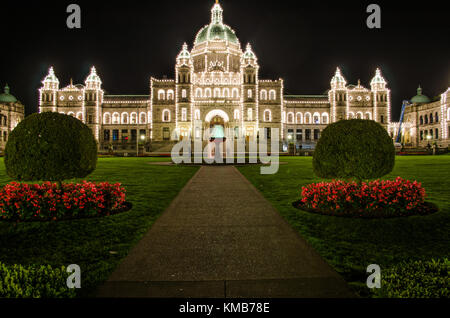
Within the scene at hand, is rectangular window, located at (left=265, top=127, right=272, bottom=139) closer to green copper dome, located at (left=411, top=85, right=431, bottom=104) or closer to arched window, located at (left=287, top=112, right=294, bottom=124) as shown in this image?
arched window, located at (left=287, top=112, right=294, bottom=124)

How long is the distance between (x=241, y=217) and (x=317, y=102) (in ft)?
252

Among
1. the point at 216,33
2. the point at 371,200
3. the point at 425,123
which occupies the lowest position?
the point at 371,200

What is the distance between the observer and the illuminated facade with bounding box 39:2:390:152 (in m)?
69.7

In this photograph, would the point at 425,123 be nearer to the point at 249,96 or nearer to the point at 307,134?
the point at 307,134

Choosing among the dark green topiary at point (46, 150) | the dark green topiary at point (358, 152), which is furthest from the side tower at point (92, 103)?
the dark green topiary at point (358, 152)

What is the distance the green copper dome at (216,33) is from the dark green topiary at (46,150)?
257ft

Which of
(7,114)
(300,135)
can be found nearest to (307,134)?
(300,135)

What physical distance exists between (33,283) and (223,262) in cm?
261

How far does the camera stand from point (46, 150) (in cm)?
806

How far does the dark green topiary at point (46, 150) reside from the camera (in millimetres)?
8055

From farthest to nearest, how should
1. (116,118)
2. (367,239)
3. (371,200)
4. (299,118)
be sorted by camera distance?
(299,118) → (116,118) → (371,200) → (367,239)
